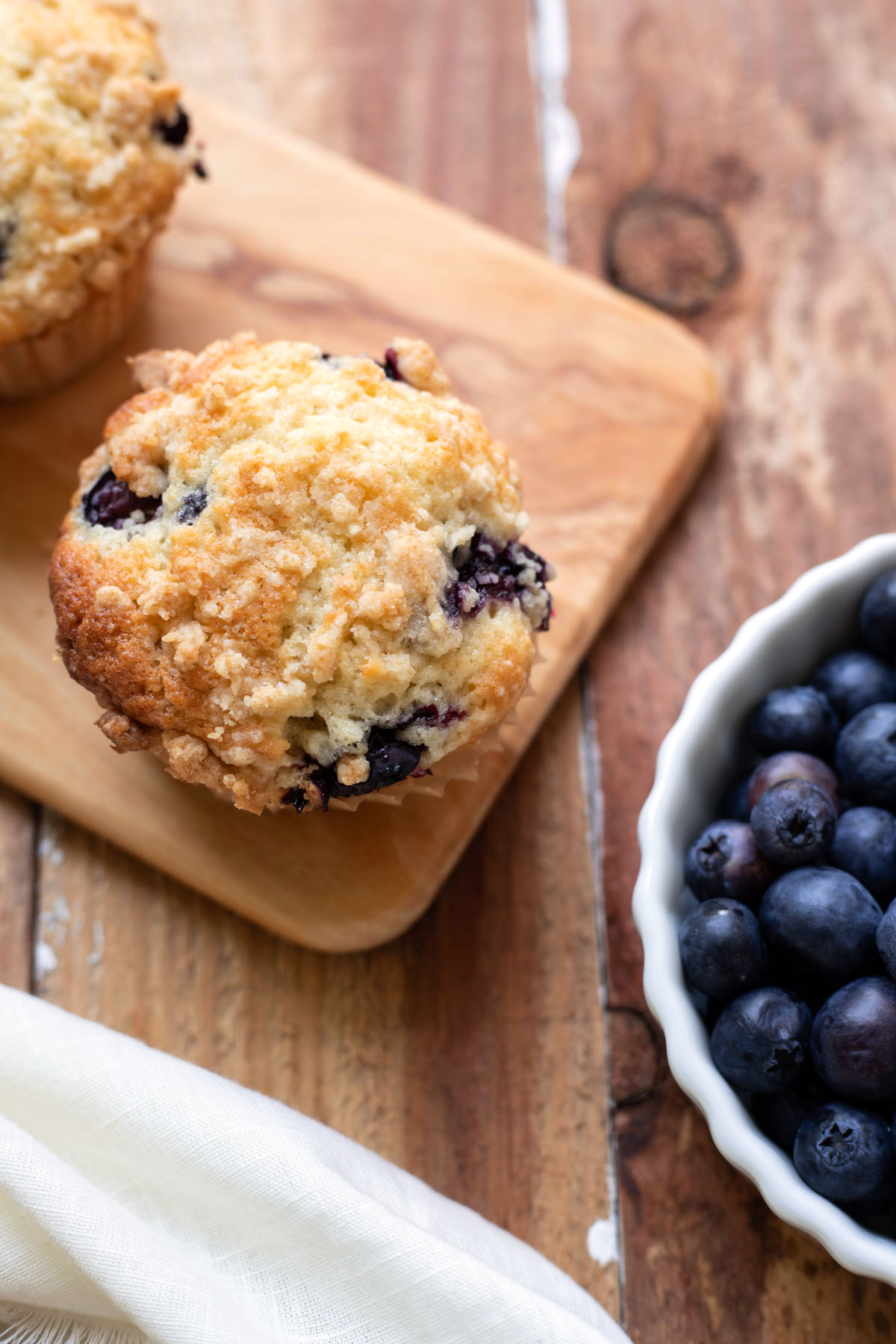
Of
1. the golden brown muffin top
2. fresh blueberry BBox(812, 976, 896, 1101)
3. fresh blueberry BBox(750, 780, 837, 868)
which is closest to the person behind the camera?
fresh blueberry BBox(812, 976, 896, 1101)

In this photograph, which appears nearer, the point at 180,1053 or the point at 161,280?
the point at 180,1053

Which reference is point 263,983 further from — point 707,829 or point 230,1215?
point 707,829

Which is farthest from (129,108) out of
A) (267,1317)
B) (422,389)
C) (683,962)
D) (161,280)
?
(267,1317)

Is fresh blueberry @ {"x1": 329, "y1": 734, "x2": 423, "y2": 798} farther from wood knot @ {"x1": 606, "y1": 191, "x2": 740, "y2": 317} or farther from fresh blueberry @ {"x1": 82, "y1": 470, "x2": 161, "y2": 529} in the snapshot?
wood knot @ {"x1": 606, "y1": 191, "x2": 740, "y2": 317}

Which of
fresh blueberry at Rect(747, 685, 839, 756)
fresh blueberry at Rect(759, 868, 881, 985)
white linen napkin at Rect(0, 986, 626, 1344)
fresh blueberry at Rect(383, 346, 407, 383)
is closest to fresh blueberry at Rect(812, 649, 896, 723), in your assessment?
fresh blueberry at Rect(747, 685, 839, 756)

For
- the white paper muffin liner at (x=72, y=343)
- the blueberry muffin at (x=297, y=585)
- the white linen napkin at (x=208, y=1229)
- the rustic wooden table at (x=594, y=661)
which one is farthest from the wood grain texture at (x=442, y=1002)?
the white paper muffin liner at (x=72, y=343)

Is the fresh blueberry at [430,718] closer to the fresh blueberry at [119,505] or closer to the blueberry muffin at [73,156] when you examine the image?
the fresh blueberry at [119,505]

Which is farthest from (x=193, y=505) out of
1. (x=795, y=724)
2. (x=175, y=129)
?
(x=795, y=724)
